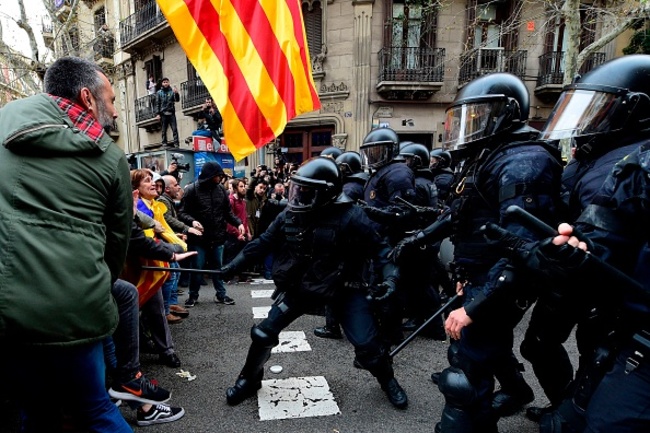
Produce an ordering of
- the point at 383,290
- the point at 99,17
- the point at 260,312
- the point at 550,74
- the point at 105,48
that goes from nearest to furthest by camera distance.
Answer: the point at 383,290, the point at 260,312, the point at 550,74, the point at 105,48, the point at 99,17

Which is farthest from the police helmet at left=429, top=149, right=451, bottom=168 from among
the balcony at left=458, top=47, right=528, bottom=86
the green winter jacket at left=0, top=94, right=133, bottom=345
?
the balcony at left=458, top=47, right=528, bottom=86

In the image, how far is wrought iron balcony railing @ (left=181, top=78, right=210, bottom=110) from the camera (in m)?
17.7

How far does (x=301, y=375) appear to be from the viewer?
136 inches

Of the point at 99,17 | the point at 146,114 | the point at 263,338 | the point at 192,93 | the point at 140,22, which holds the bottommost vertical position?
the point at 263,338

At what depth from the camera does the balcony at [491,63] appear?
13.9 meters

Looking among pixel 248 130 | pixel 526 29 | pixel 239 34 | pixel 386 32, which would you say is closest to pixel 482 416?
pixel 248 130

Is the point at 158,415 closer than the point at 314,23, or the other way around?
the point at 158,415

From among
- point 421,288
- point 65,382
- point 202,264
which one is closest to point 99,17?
point 202,264

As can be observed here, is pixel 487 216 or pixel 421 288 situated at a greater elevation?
pixel 487 216

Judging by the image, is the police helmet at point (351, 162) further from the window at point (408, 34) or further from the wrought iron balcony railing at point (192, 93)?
the wrought iron balcony railing at point (192, 93)

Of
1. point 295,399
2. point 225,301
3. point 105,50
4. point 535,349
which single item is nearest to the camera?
point 535,349

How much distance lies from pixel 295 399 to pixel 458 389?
4.81ft

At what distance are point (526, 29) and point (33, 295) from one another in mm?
16376

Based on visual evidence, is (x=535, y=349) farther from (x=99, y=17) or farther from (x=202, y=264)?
(x=99, y=17)
